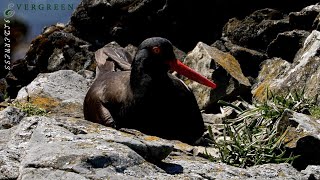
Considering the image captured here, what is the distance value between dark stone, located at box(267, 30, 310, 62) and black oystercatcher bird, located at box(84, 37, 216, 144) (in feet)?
9.72

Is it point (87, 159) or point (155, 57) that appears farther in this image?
point (155, 57)

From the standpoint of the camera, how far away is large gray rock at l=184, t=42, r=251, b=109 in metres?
11.6

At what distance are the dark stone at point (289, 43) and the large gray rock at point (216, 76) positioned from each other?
0.90m

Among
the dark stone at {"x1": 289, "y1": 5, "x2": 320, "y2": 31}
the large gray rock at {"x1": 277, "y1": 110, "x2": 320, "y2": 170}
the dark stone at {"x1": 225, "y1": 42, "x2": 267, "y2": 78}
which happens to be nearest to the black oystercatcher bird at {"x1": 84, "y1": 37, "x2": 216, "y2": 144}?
the large gray rock at {"x1": 277, "y1": 110, "x2": 320, "y2": 170}

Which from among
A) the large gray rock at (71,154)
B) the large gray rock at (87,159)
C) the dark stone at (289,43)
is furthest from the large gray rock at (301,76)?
the large gray rock at (71,154)

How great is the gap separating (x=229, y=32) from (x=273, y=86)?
3.20 m

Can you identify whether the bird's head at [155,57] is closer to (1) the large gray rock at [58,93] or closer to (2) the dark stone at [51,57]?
(1) the large gray rock at [58,93]

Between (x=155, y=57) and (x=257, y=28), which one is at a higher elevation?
(x=257, y=28)

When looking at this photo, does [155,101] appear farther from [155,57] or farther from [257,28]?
[257,28]

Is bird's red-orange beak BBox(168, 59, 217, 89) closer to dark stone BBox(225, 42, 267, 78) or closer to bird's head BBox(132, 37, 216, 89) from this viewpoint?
bird's head BBox(132, 37, 216, 89)

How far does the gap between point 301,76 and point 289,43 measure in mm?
2174

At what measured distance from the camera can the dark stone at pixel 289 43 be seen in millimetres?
12664

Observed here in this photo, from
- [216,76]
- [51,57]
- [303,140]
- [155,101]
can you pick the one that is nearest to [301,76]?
[216,76]

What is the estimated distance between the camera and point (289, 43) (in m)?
12.7
